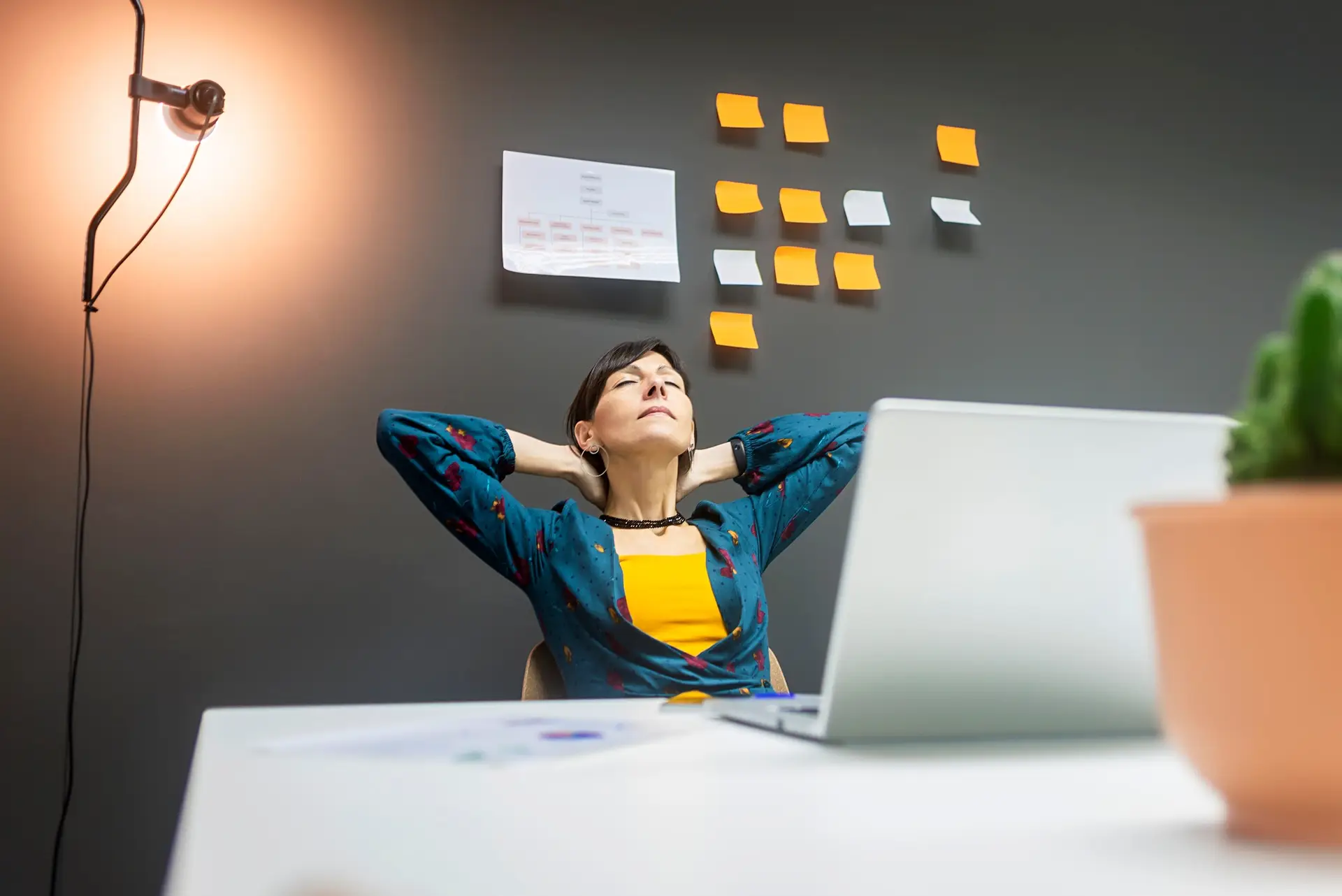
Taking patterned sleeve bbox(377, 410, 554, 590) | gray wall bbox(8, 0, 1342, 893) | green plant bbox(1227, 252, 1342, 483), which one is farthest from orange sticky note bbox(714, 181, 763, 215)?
green plant bbox(1227, 252, 1342, 483)

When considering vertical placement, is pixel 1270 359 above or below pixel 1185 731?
above

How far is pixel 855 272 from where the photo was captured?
2.41m

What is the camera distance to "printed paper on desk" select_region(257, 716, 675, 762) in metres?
0.57

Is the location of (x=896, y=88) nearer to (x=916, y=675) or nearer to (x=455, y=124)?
(x=455, y=124)

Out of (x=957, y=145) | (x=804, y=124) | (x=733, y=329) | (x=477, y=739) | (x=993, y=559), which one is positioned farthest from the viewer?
(x=957, y=145)

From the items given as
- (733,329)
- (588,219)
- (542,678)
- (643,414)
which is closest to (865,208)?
(733,329)

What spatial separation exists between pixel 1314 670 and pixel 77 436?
198 centimetres

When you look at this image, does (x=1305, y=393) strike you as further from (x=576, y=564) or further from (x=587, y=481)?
(x=587, y=481)

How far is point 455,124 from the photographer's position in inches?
85.7

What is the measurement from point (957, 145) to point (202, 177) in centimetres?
165

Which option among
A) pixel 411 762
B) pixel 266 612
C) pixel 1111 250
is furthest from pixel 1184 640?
pixel 1111 250

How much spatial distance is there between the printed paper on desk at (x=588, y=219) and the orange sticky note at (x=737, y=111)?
0.64ft

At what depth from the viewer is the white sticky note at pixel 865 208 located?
95.1 inches

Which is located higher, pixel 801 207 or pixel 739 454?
pixel 801 207
